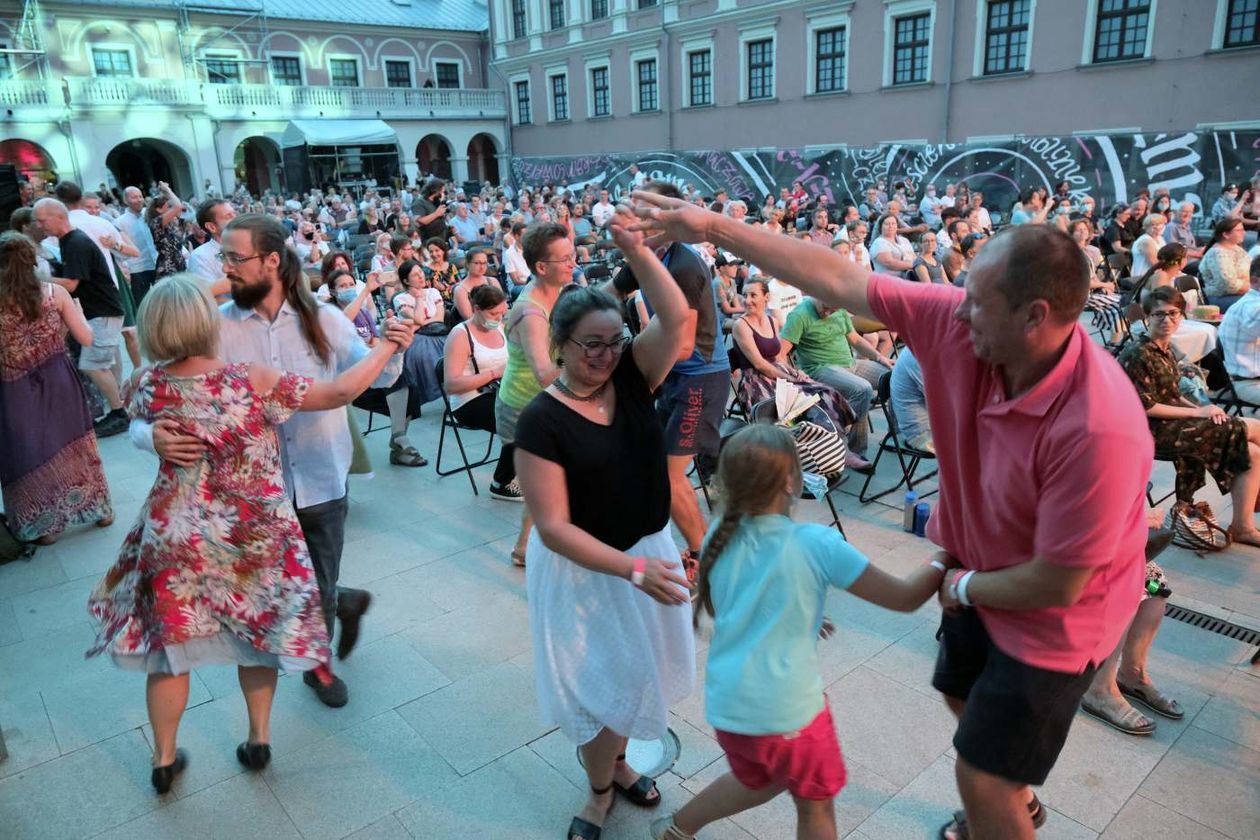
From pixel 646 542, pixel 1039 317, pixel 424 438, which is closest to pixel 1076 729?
pixel 646 542

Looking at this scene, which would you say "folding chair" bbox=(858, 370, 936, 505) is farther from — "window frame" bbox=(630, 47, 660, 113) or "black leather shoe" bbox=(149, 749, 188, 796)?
"window frame" bbox=(630, 47, 660, 113)

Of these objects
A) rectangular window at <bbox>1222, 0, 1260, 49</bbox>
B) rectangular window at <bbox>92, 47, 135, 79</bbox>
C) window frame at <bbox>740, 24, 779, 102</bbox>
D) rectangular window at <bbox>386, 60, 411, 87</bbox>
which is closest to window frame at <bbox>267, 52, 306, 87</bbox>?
rectangular window at <bbox>386, 60, 411, 87</bbox>

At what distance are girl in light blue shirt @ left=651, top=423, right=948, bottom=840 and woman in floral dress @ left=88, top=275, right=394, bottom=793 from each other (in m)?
1.34

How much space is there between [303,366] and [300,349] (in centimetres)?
6

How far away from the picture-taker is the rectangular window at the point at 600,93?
3073 cm

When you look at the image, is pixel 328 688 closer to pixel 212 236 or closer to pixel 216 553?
pixel 216 553

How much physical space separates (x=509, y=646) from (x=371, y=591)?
95cm

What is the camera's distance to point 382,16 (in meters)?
37.8

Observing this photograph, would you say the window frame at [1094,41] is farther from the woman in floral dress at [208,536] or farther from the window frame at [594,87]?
the woman in floral dress at [208,536]

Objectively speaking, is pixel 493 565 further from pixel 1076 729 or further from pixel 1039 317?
pixel 1039 317

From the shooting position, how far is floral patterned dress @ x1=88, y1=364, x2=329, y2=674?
242 cm

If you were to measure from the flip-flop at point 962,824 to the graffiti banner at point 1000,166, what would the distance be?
18029 mm

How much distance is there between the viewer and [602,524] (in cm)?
220

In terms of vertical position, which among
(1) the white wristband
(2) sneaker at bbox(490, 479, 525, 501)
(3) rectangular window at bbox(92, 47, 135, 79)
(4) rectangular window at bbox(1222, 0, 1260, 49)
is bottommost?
(2) sneaker at bbox(490, 479, 525, 501)
